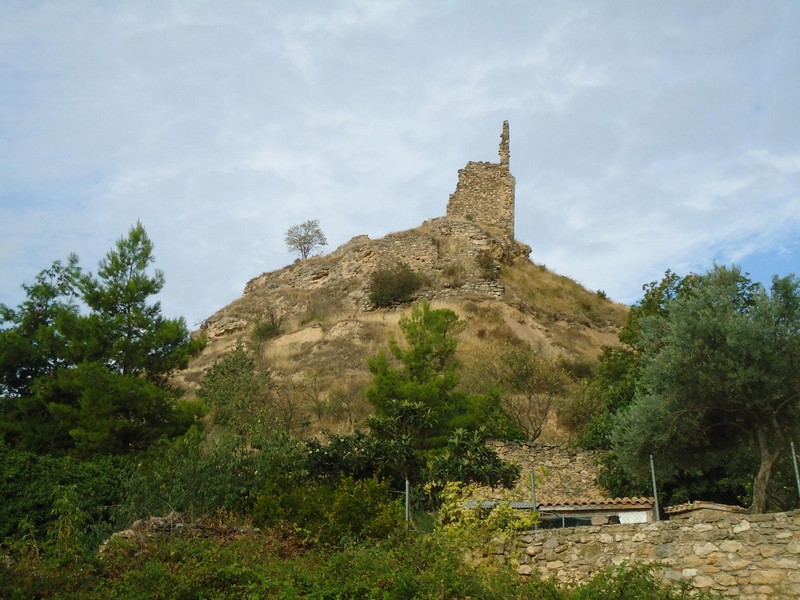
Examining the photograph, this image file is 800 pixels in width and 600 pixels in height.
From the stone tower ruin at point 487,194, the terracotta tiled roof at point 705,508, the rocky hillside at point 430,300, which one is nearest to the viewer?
the terracotta tiled roof at point 705,508

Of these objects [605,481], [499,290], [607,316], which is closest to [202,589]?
[605,481]

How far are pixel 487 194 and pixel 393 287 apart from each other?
1018cm

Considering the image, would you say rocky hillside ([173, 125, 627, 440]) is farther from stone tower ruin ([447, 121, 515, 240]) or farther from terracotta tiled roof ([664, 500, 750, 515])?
terracotta tiled roof ([664, 500, 750, 515])

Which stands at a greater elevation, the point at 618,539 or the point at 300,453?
the point at 300,453

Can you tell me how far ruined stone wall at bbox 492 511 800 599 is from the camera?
10859mm

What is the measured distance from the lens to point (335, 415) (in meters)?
26.9

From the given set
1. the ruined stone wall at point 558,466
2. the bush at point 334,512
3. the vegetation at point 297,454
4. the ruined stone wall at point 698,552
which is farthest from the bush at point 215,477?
the ruined stone wall at point 558,466

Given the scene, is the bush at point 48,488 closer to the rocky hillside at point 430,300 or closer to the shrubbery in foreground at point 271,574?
the shrubbery in foreground at point 271,574

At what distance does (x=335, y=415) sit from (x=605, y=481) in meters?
9.63

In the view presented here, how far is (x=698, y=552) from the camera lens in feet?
37.1

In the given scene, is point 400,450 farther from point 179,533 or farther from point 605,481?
point 605,481

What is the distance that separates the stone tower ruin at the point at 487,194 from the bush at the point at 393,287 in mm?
7389

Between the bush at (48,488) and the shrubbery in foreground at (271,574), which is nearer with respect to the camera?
the shrubbery in foreground at (271,574)

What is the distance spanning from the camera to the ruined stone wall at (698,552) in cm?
1086
